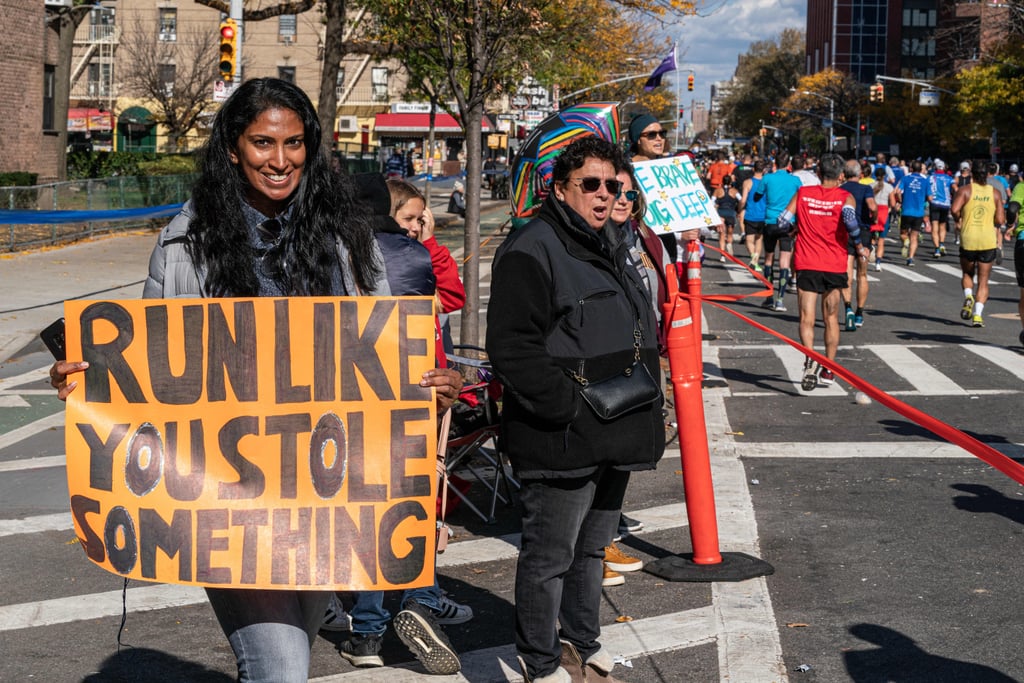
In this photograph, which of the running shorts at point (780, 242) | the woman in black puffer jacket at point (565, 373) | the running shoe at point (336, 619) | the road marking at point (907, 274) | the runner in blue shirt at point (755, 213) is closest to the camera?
the woman in black puffer jacket at point (565, 373)

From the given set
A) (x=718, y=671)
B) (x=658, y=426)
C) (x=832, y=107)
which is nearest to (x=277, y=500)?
(x=658, y=426)

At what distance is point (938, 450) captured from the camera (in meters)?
9.09

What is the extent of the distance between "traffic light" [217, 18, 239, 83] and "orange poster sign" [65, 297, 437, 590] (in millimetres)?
16620

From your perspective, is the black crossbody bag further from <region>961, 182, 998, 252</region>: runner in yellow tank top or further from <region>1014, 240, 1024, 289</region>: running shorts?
<region>961, 182, 998, 252</region>: runner in yellow tank top

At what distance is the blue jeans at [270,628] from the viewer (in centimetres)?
322

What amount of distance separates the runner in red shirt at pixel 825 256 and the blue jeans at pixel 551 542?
24.2ft

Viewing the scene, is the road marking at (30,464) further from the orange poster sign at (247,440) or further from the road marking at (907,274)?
the road marking at (907,274)

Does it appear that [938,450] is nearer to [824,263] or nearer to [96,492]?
[824,263]

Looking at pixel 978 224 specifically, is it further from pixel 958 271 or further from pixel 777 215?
pixel 958 271

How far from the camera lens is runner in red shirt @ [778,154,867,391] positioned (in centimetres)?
1173

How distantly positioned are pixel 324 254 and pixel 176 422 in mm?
581

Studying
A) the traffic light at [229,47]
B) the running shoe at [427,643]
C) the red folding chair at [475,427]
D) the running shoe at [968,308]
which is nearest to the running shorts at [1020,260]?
the running shoe at [968,308]

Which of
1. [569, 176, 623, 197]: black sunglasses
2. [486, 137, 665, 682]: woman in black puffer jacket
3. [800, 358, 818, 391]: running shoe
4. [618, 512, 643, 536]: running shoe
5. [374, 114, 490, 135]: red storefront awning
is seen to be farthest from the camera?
[374, 114, 490, 135]: red storefront awning

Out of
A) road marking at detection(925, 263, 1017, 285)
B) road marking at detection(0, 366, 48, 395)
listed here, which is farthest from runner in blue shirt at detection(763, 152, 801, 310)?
road marking at detection(0, 366, 48, 395)
